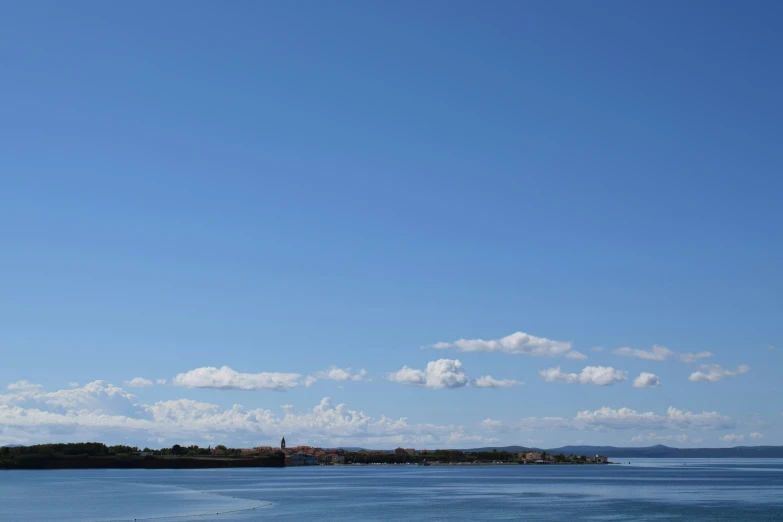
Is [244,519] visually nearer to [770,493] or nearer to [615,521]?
[615,521]

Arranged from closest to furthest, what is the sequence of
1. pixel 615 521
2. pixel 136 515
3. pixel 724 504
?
1. pixel 615 521
2. pixel 136 515
3. pixel 724 504

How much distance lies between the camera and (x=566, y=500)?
10525 centimetres

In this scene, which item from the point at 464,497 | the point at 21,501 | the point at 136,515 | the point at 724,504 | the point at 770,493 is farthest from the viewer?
the point at 770,493

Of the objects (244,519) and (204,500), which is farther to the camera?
(204,500)

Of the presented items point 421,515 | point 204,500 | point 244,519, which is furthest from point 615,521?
point 204,500

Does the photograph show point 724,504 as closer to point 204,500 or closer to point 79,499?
point 204,500

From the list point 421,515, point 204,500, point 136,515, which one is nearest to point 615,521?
point 421,515

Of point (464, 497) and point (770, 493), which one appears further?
point (770, 493)

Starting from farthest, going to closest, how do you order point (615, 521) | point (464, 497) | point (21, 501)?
point (464, 497) → point (21, 501) → point (615, 521)

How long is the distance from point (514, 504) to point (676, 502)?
20296 mm

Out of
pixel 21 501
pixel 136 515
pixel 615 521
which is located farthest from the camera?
pixel 21 501

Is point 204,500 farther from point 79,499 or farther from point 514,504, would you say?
point 514,504

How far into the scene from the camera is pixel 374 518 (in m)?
A: 78.8

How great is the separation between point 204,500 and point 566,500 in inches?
1780
